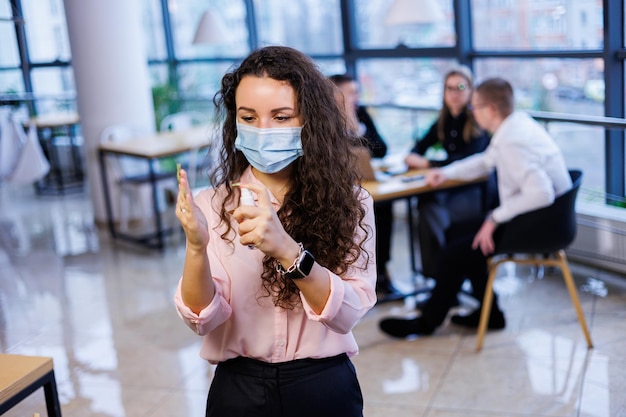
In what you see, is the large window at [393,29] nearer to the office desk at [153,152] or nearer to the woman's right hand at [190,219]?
the office desk at [153,152]

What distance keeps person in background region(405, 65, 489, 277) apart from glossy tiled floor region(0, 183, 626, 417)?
43 centimetres

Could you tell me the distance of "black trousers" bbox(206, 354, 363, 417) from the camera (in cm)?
171

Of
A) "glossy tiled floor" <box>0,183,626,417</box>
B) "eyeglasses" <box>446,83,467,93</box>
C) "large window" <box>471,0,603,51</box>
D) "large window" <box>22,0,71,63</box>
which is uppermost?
"large window" <box>22,0,71,63</box>

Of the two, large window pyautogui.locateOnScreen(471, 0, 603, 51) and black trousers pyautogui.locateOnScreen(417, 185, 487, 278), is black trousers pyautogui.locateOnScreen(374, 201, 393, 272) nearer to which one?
black trousers pyautogui.locateOnScreen(417, 185, 487, 278)

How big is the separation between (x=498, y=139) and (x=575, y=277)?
49.3 inches

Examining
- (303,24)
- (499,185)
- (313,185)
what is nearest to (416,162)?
(499,185)

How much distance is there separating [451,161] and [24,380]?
9.68 feet

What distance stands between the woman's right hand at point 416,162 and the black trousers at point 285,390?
9.31 feet

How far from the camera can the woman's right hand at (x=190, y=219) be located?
4.90ft

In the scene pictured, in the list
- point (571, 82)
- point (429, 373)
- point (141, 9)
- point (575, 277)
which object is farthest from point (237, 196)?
point (141, 9)

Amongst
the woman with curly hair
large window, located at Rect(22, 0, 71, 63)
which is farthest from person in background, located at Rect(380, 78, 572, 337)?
large window, located at Rect(22, 0, 71, 63)

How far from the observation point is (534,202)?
356 cm

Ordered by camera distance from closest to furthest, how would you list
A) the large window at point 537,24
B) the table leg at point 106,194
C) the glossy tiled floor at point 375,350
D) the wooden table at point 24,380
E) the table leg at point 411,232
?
the wooden table at point 24,380, the glossy tiled floor at point 375,350, the table leg at point 411,232, the large window at point 537,24, the table leg at point 106,194

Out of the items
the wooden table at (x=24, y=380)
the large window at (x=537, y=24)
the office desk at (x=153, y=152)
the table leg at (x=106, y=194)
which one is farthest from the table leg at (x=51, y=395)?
the table leg at (x=106, y=194)
